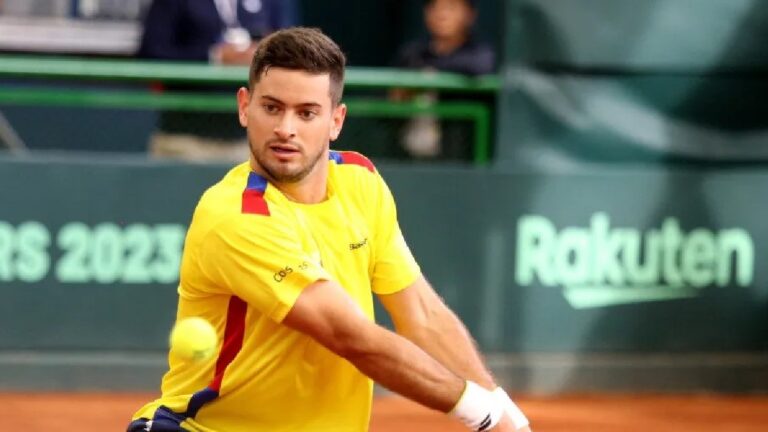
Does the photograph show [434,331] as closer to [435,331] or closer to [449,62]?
[435,331]

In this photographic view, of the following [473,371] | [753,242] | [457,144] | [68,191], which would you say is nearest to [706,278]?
[753,242]

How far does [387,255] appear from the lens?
4.36 meters

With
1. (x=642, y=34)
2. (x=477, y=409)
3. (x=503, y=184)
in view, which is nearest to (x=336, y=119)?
(x=477, y=409)

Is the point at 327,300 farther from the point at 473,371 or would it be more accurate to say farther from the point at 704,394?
the point at 704,394

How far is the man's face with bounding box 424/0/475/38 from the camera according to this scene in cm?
886

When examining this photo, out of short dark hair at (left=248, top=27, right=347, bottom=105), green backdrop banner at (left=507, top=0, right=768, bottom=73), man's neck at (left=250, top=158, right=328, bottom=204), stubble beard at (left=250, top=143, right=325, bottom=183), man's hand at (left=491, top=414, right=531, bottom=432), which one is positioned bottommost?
man's hand at (left=491, top=414, right=531, bottom=432)

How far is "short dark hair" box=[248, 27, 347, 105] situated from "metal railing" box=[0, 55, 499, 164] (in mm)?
4482

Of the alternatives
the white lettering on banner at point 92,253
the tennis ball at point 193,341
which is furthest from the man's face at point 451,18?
the tennis ball at point 193,341

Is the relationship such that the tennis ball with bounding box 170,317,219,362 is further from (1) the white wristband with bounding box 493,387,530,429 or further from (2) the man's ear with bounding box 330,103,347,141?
(1) the white wristband with bounding box 493,387,530,429

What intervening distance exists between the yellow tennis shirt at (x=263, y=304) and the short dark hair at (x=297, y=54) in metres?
0.30

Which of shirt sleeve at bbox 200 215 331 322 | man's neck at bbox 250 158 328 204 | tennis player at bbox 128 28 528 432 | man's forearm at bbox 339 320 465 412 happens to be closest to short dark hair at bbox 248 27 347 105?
tennis player at bbox 128 28 528 432

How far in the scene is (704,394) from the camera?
29.8 feet

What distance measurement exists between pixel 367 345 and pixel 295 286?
0.74 feet

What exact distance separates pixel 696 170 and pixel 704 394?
123 cm
